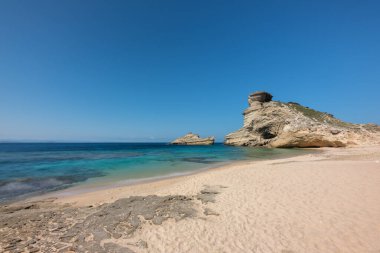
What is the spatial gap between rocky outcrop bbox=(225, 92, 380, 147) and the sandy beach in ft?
127

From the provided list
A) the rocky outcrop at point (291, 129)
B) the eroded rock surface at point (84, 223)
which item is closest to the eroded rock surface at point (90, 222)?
the eroded rock surface at point (84, 223)

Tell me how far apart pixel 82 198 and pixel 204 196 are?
6.17 m

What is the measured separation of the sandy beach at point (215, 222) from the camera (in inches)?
195

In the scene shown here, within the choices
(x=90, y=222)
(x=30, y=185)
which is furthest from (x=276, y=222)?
(x=30, y=185)

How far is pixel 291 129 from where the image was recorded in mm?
48125

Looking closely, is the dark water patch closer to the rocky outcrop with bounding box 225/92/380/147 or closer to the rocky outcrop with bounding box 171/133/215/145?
the rocky outcrop with bounding box 225/92/380/147

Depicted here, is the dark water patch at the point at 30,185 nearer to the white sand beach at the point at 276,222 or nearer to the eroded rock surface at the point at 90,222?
the eroded rock surface at the point at 90,222

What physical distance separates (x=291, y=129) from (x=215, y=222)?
48187 mm

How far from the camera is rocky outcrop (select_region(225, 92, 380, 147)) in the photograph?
136 ft

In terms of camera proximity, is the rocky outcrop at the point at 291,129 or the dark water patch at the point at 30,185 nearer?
the dark water patch at the point at 30,185

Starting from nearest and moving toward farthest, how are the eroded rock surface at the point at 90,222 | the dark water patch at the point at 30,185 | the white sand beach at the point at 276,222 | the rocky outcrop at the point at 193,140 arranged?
1. the white sand beach at the point at 276,222
2. the eroded rock surface at the point at 90,222
3. the dark water patch at the point at 30,185
4. the rocky outcrop at the point at 193,140

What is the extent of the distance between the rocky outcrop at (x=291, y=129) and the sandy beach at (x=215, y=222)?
38675 mm

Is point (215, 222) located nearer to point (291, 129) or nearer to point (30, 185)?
point (30, 185)

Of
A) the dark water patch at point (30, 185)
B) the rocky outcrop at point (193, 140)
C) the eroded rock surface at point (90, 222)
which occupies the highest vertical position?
the rocky outcrop at point (193, 140)
